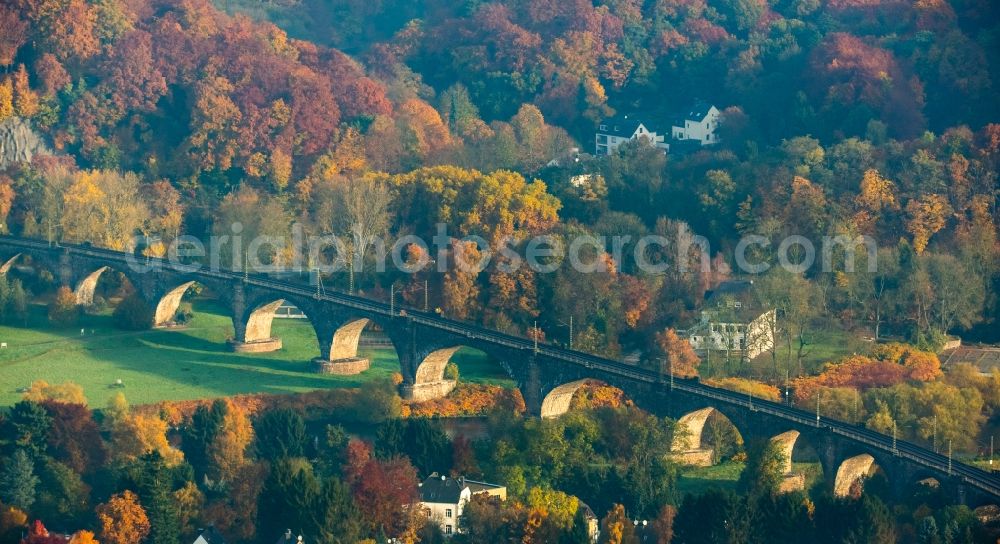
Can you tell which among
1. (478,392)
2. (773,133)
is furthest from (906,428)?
(773,133)

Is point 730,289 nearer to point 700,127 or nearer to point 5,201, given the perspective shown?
point 700,127

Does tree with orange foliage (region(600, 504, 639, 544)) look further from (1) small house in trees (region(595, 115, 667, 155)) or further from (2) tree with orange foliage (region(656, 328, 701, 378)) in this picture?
(1) small house in trees (region(595, 115, 667, 155))

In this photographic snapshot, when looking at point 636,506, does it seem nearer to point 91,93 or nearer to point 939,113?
point 939,113

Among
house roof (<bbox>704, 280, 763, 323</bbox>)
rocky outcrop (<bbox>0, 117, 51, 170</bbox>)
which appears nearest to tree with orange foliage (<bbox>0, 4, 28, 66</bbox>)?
rocky outcrop (<bbox>0, 117, 51, 170</bbox>)

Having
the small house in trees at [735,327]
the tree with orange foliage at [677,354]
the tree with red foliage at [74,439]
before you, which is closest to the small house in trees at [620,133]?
the small house in trees at [735,327]

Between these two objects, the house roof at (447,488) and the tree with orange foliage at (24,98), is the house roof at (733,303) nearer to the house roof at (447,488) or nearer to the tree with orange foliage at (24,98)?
the house roof at (447,488)
